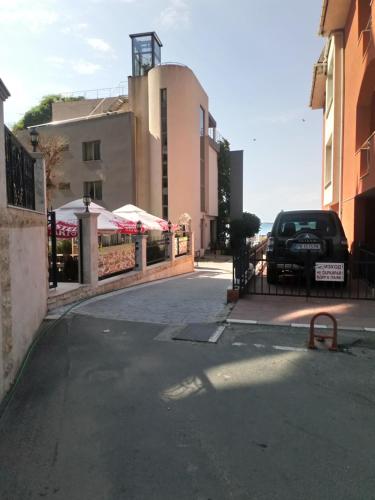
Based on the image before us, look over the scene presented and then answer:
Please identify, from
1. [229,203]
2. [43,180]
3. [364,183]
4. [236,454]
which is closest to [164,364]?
[236,454]

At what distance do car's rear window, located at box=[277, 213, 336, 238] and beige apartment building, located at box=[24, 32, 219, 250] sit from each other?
1826cm

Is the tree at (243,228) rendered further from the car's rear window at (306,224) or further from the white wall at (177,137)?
the car's rear window at (306,224)

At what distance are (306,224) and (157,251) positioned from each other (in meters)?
7.51

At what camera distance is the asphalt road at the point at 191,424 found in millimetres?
2635

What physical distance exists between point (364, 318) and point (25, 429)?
563cm

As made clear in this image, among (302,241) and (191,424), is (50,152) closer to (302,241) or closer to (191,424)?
(302,241)

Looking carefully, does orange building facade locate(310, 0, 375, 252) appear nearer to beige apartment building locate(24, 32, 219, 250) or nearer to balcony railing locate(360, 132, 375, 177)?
balcony railing locate(360, 132, 375, 177)

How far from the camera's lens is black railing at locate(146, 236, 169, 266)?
48.6 feet

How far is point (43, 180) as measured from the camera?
24.3ft

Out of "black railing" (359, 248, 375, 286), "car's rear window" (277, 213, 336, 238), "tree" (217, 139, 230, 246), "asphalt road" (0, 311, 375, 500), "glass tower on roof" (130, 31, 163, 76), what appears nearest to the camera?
"asphalt road" (0, 311, 375, 500)

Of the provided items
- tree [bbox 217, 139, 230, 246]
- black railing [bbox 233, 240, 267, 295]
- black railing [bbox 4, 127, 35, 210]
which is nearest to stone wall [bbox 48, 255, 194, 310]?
black railing [bbox 4, 127, 35, 210]

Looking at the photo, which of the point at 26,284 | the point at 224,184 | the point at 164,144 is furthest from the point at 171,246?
the point at 224,184

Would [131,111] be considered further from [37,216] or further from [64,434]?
[64,434]

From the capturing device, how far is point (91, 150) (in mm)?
27922
